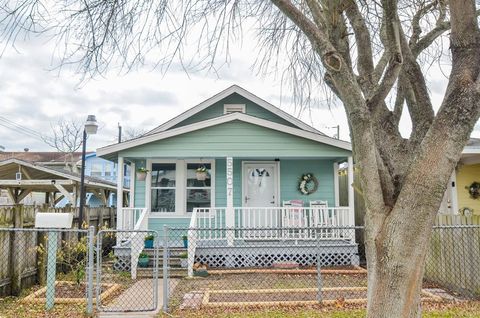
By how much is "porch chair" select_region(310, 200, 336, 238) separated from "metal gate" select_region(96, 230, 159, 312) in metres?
4.04

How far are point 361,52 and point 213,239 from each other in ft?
22.8

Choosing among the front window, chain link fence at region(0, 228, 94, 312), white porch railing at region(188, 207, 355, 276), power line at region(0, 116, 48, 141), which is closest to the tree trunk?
chain link fence at region(0, 228, 94, 312)

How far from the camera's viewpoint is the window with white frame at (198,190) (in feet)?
36.9

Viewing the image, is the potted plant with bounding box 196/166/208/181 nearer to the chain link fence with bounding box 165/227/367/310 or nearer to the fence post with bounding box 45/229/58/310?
the chain link fence with bounding box 165/227/367/310

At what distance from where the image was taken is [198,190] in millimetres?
11281

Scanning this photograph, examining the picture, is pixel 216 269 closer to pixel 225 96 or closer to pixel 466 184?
pixel 225 96

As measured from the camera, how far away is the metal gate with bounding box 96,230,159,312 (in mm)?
5938

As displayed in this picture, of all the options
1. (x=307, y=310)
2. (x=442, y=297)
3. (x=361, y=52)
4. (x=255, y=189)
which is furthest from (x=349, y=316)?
(x=255, y=189)

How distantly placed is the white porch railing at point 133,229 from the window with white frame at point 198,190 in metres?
1.28

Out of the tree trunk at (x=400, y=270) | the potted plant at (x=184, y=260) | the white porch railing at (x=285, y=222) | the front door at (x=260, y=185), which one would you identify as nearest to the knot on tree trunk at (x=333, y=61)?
the tree trunk at (x=400, y=270)

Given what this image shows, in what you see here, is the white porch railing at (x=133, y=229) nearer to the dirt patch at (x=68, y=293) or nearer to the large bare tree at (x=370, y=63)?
the dirt patch at (x=68, y=293)

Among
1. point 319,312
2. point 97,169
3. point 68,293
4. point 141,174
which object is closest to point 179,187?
point 141,174

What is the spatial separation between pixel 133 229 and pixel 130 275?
133cm

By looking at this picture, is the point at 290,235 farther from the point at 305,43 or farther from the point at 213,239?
the point at 305,43
